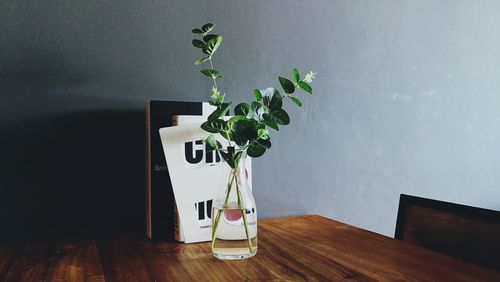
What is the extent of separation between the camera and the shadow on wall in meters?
1.02

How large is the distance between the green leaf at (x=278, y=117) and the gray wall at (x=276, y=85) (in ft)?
1.27

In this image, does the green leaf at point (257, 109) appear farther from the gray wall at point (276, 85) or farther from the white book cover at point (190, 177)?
the gray wall at point (276, 85)

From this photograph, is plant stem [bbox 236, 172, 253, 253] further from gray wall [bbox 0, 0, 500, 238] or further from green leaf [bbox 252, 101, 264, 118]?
gray wall [bbox 0, 0, 500, 238]

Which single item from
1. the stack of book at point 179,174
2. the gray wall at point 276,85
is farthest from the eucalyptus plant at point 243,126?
the gray wall at point 276,85

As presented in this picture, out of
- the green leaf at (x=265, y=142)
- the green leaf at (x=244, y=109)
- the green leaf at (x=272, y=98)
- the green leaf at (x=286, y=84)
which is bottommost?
the green leaf at (x=265, y=142)

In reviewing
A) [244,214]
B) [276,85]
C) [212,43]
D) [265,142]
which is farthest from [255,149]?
[276,85]

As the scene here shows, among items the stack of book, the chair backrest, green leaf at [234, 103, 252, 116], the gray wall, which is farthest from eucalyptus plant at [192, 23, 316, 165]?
the chair backrest

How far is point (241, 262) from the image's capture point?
0.82 meters

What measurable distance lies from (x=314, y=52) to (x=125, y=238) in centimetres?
87

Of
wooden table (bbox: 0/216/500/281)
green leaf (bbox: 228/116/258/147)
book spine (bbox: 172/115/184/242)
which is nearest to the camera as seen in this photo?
wooden table (bbox: 0/216/500/281)

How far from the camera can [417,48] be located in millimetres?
1586

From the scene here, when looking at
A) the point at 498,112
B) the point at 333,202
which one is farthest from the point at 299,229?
the point at 498,112

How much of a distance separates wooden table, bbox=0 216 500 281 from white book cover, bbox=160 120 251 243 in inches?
1.8

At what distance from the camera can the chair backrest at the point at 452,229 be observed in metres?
0.89
